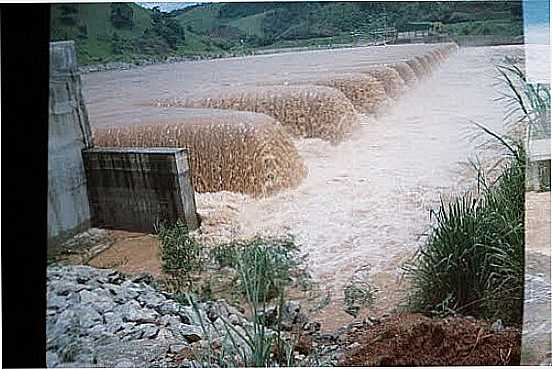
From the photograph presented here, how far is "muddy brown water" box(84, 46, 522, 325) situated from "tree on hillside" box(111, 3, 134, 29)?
146mm

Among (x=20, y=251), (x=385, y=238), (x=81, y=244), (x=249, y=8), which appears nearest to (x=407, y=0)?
(x=249, y=8)

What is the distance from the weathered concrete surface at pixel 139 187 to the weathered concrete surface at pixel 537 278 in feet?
3.31

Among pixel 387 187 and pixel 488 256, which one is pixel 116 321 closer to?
pixel 387 187

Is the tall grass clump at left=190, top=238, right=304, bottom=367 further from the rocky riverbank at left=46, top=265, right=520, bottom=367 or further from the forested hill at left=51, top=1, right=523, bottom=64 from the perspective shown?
the forested hill at left=51, top=1, right=523, bottom=64

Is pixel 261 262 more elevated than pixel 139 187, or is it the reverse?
pixel 139 187

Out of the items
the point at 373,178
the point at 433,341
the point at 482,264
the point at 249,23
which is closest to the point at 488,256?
the point at 482,264

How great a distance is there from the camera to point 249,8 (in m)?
2.26

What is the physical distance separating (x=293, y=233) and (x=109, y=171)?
1.94 feet

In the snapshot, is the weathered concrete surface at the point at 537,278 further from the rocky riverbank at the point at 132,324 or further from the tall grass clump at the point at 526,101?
the rocky riverbank at the point at 132,324

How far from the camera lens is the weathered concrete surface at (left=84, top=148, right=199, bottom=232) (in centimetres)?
231

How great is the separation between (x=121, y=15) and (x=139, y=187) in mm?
515

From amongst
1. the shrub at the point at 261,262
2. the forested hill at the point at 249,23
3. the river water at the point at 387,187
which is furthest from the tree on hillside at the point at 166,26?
the shrub at the point at 261,262

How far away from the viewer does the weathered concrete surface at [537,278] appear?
2.29m

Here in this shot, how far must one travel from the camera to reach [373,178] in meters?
2.33
